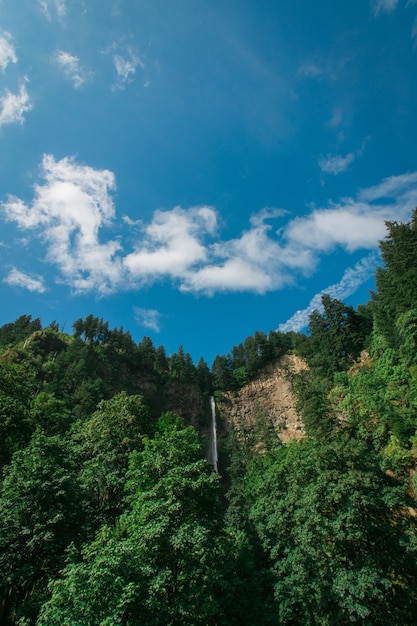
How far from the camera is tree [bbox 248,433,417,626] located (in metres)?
15.5

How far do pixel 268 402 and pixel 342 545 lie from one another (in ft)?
168

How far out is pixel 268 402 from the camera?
224 ft

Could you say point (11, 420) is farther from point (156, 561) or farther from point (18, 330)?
point (18, 330)

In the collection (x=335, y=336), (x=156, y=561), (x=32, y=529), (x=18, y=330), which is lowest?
(x=156, y=561)

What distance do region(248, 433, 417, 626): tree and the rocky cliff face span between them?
35.6 meters

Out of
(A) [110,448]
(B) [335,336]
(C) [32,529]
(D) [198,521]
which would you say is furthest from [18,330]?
(D) [198,521]

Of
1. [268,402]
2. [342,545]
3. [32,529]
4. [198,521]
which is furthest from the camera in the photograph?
[268,402]

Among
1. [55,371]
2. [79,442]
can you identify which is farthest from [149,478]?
[55,371]

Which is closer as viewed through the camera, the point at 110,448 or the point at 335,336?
the point at 110,448

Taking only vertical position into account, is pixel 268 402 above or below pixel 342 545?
above

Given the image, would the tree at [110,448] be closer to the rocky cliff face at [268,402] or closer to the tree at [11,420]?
the tree at [11,420]

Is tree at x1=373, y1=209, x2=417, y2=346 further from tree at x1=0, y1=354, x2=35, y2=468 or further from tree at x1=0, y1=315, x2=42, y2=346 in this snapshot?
tree at x1=0, y1=315, x2=42, y2=346

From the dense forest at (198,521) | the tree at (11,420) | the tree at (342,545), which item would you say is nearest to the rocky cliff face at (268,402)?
the dense forest at (198,521)

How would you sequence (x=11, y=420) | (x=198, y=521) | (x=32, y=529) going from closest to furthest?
(x=32, y=529), (x=198, y=521), (x=11, y=420)
